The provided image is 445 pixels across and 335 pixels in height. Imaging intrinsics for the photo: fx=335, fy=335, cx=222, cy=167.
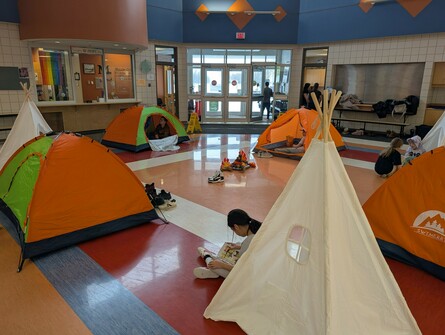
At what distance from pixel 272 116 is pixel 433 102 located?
516 centimetres

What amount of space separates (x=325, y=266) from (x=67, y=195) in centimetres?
265

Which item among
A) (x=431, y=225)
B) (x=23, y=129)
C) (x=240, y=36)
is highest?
(x=240, y=36)

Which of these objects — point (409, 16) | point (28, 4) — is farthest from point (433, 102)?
point (28, 4)

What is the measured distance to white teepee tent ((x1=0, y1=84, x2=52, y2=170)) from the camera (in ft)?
17.7

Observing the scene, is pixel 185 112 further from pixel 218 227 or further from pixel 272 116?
pixel 218 227

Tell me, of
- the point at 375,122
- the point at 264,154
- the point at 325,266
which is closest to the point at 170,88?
A: the point at 264,154

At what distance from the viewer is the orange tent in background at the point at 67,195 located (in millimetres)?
3279

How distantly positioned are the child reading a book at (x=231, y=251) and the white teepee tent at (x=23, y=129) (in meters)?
4.01

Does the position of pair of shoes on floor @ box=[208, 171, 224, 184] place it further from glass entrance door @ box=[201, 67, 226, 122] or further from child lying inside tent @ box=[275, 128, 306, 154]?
glass entrance door @ box=[201, 67, 226, 122]

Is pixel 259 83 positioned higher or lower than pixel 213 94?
higher

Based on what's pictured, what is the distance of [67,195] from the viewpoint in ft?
11.3

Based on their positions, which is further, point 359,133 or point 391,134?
point 359,133

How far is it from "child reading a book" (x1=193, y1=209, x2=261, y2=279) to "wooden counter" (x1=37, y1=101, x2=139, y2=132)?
24.8 ft

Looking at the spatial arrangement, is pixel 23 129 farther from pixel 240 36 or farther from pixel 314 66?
pixel 314 66
